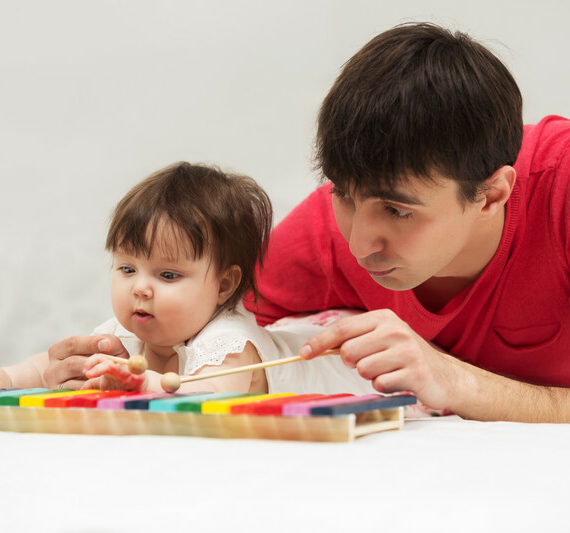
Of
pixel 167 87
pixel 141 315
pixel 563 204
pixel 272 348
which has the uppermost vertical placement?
pixel 167 87

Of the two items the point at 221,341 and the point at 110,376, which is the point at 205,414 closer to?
the point at 110,376

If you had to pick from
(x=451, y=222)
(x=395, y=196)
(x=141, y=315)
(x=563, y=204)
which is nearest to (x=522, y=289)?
(x=563, y=204)

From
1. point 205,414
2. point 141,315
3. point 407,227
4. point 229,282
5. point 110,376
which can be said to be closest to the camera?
point 205,414

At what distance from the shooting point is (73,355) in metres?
1.55

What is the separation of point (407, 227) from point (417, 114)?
7.5 inches

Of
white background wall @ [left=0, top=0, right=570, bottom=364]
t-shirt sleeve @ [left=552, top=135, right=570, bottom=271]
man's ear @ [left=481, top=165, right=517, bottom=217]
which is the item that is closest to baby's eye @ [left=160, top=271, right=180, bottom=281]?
man's ear @ [left=481, top=165, right=517, bottom=217]

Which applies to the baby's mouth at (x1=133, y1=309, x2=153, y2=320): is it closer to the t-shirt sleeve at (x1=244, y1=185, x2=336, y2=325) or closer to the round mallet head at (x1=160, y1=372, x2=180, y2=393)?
the t-shirt sleeve at (x1=244, y1=185, x2=336, y2=325)

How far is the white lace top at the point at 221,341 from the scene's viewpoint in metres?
1.54

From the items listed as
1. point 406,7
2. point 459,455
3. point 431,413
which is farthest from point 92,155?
point 459,455

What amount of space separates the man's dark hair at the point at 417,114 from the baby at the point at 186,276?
0.35 meters

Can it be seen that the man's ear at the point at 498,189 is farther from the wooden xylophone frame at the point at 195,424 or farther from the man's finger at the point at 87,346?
the man's finger at the point at 87,346

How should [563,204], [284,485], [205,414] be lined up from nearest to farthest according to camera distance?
[284,485]
[205,414]
[563,204]

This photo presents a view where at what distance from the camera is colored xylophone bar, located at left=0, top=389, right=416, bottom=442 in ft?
3.09

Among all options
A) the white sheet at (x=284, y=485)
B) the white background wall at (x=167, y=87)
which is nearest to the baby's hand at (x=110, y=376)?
the white sheet at (x=284, y=485)
